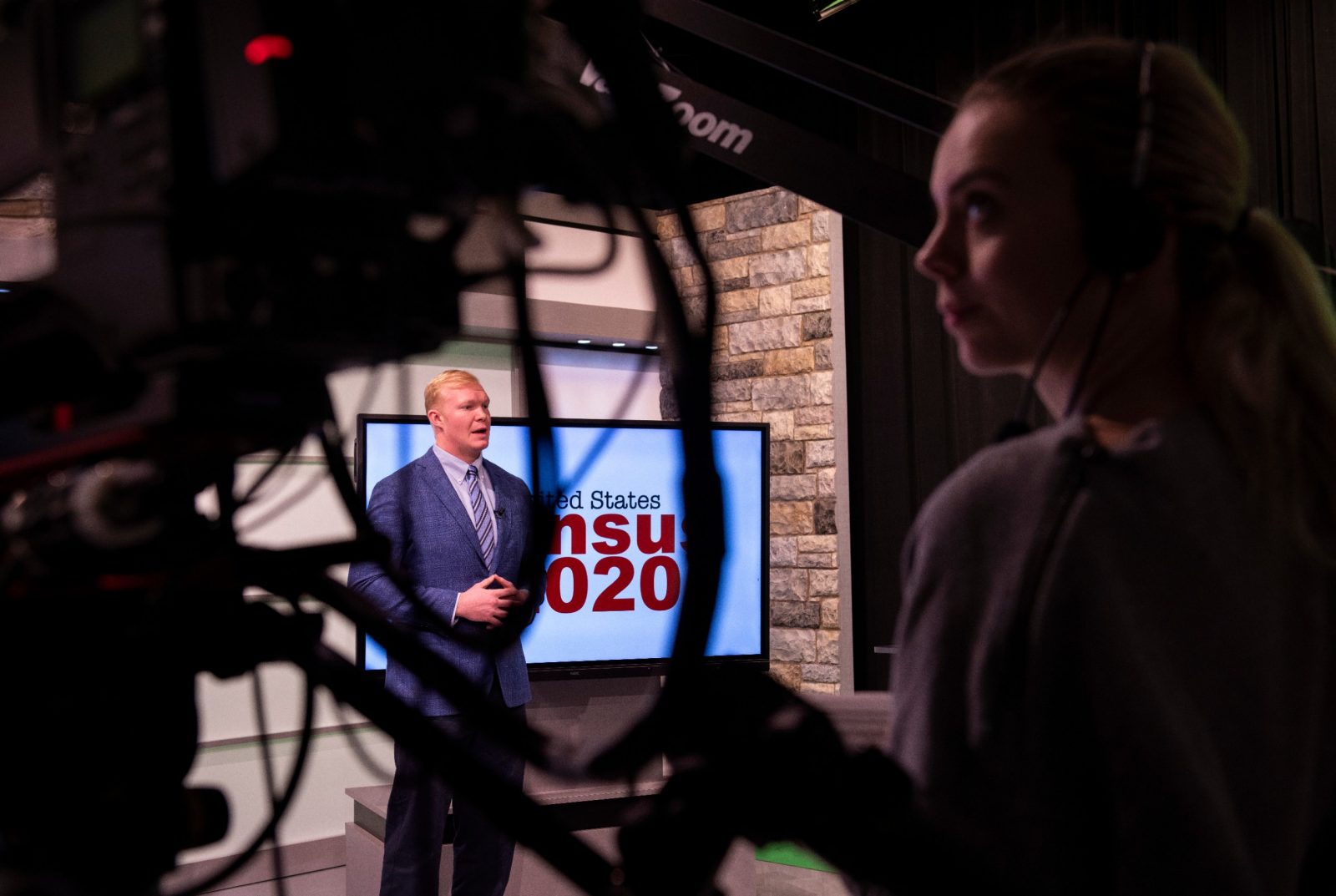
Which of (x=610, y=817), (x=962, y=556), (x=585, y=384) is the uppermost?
(x=585, y=384)

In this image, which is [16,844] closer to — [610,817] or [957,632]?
[957,632]

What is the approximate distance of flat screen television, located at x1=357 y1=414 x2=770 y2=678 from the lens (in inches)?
120

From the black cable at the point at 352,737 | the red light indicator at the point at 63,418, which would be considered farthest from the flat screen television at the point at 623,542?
the red light indicator at the point at 63,418

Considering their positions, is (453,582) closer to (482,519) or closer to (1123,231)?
(482,519)

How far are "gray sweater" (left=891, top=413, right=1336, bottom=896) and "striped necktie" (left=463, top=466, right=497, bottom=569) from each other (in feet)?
7.77

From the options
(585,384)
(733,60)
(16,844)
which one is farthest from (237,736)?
(16,844)

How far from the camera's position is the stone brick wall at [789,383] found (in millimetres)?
3971

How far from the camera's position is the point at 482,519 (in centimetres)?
285

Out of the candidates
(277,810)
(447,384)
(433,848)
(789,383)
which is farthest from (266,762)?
(789,383)

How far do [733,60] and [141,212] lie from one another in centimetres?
391

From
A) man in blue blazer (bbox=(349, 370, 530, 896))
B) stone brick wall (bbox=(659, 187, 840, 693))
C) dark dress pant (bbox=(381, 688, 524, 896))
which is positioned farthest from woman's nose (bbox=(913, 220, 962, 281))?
stone brick wall (bbox=(659, 187, 840, 693))

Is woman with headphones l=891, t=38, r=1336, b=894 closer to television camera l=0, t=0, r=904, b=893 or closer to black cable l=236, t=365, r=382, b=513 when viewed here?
television camera l=0, t=0, r=904, b=893

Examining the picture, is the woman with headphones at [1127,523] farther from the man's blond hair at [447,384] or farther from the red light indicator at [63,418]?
the man's blond hair at [447,384]

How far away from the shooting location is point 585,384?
14.6 feet
